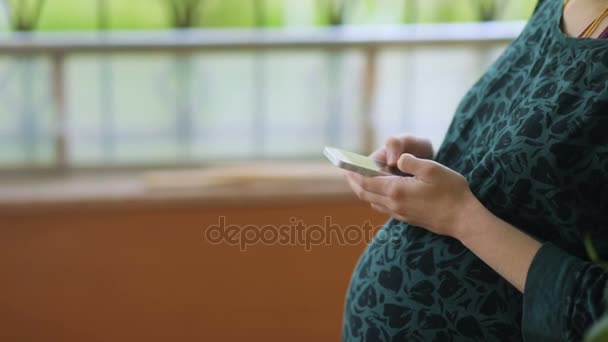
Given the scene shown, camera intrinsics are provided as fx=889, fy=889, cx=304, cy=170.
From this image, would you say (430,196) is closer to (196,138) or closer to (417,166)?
(417,166)

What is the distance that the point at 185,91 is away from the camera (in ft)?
6.38

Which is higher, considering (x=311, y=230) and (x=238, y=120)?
(x=238, y=120)

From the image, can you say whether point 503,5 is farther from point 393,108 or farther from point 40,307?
point 40,307

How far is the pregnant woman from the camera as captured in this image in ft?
2.63

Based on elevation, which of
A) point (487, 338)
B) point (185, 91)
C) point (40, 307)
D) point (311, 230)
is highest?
point (185, 91)

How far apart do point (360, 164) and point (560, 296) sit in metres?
0.28

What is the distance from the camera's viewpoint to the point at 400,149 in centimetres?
109

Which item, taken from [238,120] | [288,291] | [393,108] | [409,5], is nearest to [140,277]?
[288,291]

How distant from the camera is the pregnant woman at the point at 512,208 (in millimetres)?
802

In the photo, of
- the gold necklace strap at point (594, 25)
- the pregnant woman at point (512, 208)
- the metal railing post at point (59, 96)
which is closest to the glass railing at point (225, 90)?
the metal railing post at point (59, 96)

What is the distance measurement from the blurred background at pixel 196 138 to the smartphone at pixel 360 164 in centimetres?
76

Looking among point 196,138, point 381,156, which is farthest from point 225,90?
point 381,156

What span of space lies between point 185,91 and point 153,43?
13cm
